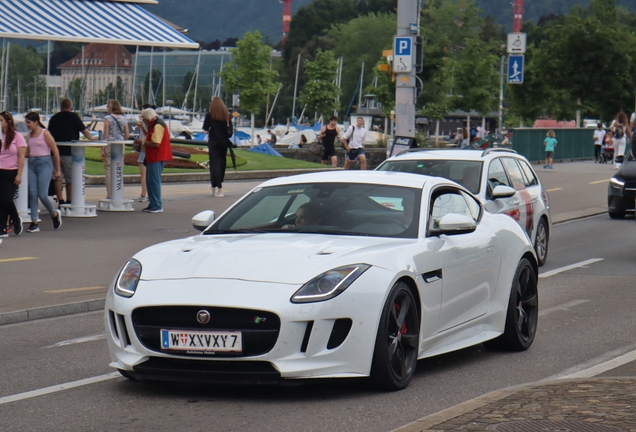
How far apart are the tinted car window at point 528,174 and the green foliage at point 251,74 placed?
70641 millimetres

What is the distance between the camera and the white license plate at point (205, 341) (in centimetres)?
629

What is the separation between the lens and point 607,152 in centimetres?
4675

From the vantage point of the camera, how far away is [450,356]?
27.1 ft

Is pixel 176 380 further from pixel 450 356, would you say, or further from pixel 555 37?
pixel 555 37

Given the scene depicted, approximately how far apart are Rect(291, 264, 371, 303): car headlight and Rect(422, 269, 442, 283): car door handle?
27.0 inches

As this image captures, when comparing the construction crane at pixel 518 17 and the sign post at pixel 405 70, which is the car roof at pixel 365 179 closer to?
the sign post at pixel 405 70

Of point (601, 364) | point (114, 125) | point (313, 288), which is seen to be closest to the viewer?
point (313, 288)

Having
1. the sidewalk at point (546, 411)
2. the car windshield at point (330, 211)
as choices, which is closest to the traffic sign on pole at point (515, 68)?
the car windshield at point (330, 211)

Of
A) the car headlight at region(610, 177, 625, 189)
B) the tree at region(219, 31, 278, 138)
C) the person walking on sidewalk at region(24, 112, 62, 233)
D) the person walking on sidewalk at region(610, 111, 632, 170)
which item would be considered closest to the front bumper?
the person walking on sidewalk at region(24, 112, 62, 233)

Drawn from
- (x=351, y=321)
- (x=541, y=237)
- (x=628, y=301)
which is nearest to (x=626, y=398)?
(x=351, y=321)

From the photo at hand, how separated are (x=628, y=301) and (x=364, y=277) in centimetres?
580

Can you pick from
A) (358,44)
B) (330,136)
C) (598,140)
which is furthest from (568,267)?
(358,44)

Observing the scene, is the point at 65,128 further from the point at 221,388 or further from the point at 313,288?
the point at 313,288

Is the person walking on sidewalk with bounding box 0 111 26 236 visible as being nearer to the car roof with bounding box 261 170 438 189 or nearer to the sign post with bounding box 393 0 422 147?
the sign post with bounding box 393 0 422 147
